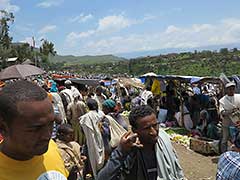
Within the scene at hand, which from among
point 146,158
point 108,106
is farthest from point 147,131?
point 108,106

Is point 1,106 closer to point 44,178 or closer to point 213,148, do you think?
point 44,178

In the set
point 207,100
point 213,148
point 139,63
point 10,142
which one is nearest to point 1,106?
point 10,142

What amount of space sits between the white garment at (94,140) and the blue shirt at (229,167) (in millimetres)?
3400

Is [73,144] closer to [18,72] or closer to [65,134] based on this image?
[65,134]

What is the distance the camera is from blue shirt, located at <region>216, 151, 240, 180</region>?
8.31ft

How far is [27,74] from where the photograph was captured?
9961mm

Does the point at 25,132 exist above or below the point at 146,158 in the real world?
above

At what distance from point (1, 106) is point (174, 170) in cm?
158

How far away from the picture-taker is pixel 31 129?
4.76 ft

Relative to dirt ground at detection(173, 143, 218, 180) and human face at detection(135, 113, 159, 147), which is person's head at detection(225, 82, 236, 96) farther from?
human face at detection(135, 113, 159, 147)

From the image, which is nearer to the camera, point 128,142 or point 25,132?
point 25,132

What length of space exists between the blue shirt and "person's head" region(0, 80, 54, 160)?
59.1 inches

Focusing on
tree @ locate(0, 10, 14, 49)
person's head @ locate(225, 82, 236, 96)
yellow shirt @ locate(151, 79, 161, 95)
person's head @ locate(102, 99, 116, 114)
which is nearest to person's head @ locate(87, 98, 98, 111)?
person's head @ locate(102, 99, 116, 114)

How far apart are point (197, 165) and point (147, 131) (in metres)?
→ 6.20
